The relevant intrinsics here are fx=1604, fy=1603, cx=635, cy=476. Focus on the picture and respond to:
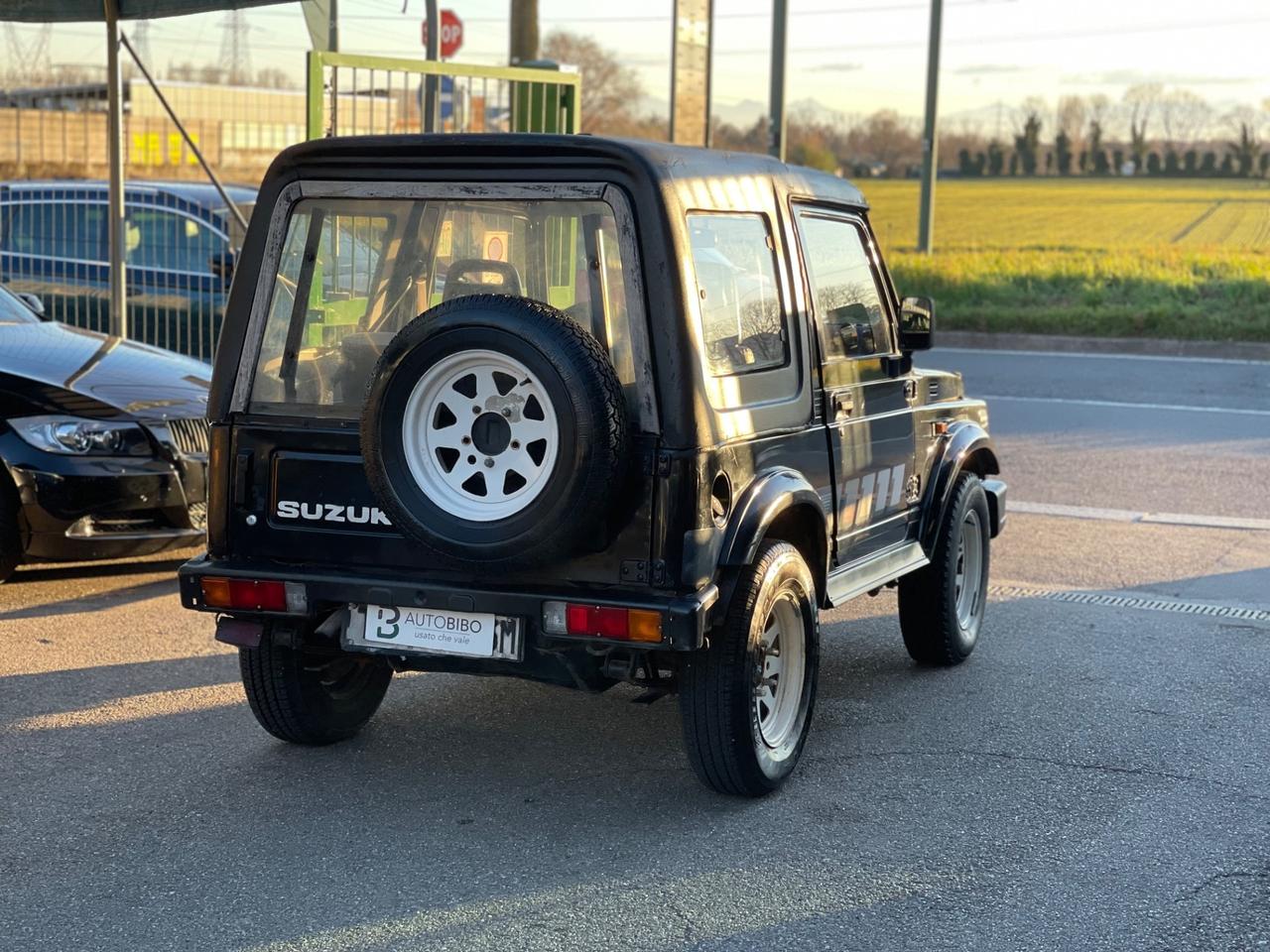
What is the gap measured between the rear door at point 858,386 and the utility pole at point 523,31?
10.0 metres

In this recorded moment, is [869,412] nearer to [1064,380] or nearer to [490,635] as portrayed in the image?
[490,635]

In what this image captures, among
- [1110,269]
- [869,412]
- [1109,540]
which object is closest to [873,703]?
[869,412]

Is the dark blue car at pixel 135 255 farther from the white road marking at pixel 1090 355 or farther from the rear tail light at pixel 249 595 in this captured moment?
the white road marking at pixel 1090 355

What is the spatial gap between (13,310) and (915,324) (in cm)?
491

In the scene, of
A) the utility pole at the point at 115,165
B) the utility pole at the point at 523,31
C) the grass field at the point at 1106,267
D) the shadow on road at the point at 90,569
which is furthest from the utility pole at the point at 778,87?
the shadow on road at the point at 90,569

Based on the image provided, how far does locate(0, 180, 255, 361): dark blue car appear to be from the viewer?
40.0 feet

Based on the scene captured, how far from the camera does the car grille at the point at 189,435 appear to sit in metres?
7.37

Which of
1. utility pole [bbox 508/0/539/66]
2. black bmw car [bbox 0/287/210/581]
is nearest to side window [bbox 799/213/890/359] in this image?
black bmw car [bbox 0/287/210/581]

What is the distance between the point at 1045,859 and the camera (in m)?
4.36

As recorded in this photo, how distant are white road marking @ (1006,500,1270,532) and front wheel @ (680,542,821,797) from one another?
5064mm

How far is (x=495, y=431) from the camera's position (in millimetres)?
4328

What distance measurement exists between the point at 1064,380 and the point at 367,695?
38.8 feet

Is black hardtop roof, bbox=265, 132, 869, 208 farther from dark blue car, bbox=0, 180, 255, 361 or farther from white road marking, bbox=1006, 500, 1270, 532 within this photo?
dark blue car, bbox=0, 180, 255, 361

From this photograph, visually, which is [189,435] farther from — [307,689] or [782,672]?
[782,672]
